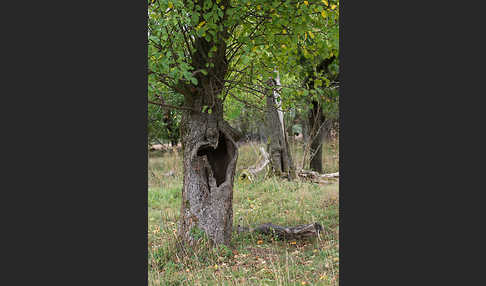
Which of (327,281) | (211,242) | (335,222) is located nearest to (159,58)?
(211,242)

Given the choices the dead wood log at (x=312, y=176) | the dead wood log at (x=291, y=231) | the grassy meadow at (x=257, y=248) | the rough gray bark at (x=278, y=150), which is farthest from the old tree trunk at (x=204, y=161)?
the dead wood log at (x=312, y=176)

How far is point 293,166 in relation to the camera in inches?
372

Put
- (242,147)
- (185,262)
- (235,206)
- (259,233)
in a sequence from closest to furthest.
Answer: (185,262) < (259,233) < (235,206) < (242,147)

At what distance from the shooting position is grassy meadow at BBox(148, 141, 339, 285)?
3.76 meters

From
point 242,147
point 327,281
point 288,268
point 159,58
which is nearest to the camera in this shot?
point 159,58

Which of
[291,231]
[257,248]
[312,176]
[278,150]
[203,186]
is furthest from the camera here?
[278,150]

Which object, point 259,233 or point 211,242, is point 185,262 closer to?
point 211,242

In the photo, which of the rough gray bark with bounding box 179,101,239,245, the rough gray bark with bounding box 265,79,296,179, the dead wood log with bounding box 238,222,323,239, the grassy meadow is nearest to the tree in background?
the rough gray bark with bounding box 179,101,239,245

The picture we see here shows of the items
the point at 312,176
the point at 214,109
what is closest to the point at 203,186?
the point at 214,109

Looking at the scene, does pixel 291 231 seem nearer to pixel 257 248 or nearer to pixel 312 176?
pixel 257 248

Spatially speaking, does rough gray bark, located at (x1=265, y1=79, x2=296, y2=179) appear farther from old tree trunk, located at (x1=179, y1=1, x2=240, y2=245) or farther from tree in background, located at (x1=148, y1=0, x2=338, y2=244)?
old tree trunk, located at (x1=179, y1=1, x2=240, y2=245)

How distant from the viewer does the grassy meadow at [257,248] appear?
12.3ft

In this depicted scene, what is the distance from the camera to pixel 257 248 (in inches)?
184

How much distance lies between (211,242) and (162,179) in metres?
5.55
